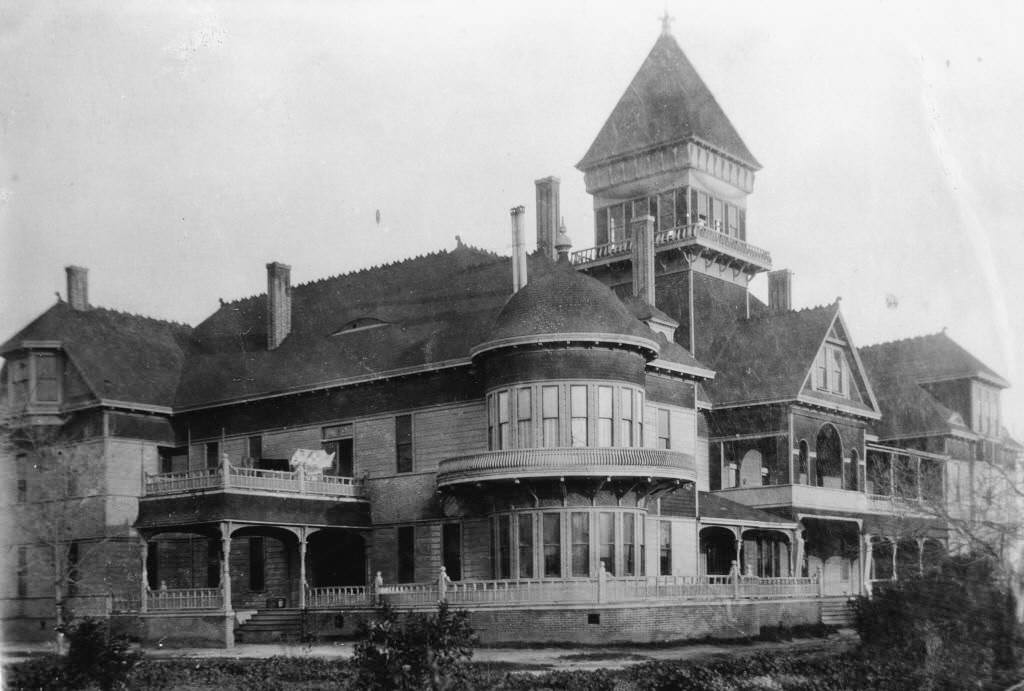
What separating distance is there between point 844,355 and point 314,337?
19.8 meters

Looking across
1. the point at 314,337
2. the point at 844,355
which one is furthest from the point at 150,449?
the point at 844,355

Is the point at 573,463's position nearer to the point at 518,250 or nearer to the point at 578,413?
the point at 578,413

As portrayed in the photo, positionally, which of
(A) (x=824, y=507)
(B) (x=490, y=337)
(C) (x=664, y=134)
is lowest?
(A) (x=824, y=507)

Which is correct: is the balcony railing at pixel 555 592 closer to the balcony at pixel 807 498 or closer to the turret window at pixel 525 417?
the turret window at pixel 525 417

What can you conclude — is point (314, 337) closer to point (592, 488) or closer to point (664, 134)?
point (592, 488)

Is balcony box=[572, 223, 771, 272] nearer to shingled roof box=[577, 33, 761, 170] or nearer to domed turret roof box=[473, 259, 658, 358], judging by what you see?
shingled roof box=[577, 33, 761, 170]

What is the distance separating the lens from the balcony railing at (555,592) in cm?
3294

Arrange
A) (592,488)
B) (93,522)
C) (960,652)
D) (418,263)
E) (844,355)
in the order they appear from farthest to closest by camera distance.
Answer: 1. (844,355)
2. (418,263)
3. (93,522)
4. (592,488)
5. (960,652)

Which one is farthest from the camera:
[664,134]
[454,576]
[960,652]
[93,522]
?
[664,134]

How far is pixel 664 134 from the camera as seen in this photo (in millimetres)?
54062

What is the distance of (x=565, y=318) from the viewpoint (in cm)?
3594

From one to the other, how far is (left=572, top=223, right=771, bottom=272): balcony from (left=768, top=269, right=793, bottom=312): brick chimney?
55 cm

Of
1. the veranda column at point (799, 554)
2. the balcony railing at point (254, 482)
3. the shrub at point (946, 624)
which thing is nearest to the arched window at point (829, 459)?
the veranda column at point (799, 554)

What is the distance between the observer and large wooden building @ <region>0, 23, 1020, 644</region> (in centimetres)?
3575
